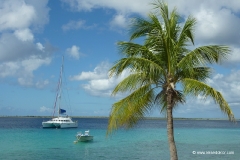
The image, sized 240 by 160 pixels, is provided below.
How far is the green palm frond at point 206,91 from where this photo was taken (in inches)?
324

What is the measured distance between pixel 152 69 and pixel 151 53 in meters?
0.60

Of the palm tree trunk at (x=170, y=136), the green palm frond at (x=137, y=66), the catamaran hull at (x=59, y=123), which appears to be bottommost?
the catamaran hull at (x=59, y=123)

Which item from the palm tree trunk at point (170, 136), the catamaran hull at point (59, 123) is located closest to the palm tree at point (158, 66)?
the palm tree trunk at point (170, 136)

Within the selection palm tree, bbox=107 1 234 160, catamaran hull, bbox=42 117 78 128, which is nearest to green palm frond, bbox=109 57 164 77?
palm tree, bbox=107 1 234 160

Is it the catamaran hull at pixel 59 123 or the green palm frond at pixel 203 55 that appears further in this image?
the catamaran hull at pixel 59 123

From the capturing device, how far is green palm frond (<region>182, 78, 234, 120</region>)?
8219 mm

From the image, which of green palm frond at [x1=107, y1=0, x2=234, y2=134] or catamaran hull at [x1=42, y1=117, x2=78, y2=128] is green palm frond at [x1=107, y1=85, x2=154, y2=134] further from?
catamaran hull at [x1=42, y1=117, x2=78, y2=128]

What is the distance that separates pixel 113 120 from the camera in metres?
9.27

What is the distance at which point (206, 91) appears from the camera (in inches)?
336

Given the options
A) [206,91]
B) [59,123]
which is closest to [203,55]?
[206,91]

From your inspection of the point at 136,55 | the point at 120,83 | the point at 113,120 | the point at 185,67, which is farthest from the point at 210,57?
the point at 113,120

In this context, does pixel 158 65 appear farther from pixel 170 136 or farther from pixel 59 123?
pixel 59 123

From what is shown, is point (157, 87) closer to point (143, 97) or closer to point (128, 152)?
point (143, 97)

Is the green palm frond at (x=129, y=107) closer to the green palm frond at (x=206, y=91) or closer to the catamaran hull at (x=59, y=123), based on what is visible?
the green palm frond at (x=206, y=91)
